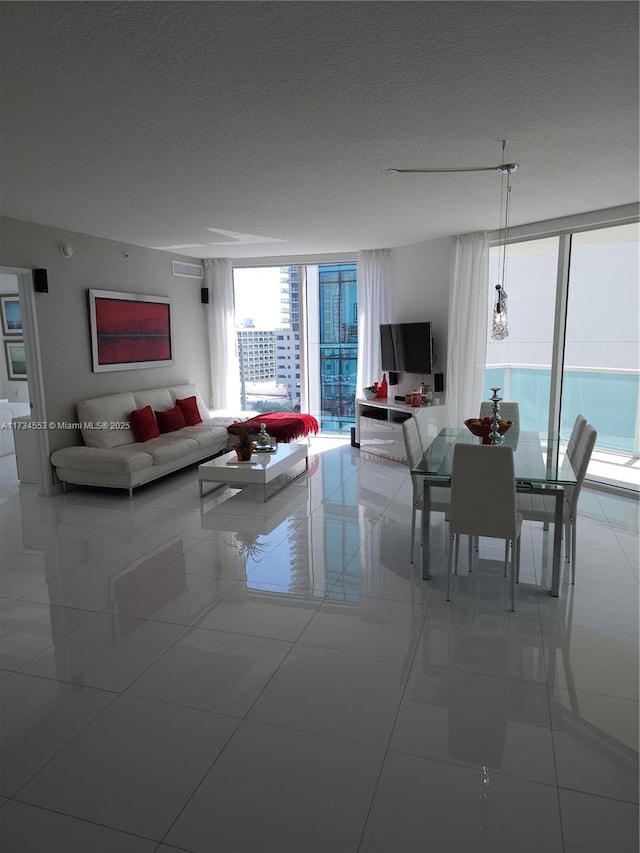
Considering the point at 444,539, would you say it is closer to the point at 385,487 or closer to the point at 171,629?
the point at 385,487

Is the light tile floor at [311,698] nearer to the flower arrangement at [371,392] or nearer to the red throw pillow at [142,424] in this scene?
the red throw pillow at [142,424]

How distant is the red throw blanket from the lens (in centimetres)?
699

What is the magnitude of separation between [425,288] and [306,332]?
81.7 inches

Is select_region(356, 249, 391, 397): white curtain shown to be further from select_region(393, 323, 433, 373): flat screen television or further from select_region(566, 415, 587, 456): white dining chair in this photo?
select_region(566, 415, 587, 456): white dining chair

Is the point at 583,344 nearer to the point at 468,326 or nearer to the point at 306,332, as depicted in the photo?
the point at 468,326

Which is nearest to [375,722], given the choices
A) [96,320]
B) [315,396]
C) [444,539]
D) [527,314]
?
[444,539]

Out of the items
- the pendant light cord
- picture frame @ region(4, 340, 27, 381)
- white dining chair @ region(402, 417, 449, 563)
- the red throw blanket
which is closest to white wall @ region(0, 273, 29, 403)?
picture frame @ region(4, 340, 27, 381)

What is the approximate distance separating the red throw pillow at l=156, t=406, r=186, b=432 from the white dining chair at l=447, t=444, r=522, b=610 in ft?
14.6

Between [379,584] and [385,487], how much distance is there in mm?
2369

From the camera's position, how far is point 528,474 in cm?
347

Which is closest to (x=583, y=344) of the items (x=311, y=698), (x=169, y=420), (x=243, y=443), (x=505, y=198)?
(x=505, y=198)

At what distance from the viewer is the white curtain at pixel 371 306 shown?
7824 millimetres

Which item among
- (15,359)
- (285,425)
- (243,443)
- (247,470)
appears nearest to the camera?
(247,470)

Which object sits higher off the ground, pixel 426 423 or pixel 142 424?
pixel 142 424
